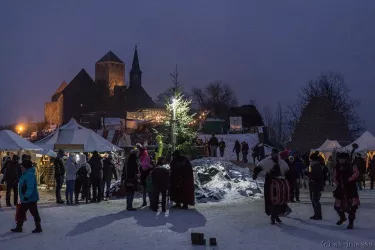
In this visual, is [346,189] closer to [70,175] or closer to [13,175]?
[70,175]

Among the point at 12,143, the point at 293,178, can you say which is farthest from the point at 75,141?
the point at 293,178

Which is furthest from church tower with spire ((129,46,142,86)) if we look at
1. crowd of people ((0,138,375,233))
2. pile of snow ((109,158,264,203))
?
crowd of people ((0,138,375,233))

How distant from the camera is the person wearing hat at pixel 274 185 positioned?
959 centimetres

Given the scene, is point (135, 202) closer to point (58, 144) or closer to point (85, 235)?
point (85, 235)

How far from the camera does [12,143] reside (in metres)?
20.4

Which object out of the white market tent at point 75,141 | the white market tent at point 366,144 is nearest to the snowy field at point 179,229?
the white market tent at point 75,141

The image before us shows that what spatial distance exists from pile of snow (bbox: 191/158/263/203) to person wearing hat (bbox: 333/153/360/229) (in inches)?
230

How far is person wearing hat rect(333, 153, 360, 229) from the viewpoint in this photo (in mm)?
8969

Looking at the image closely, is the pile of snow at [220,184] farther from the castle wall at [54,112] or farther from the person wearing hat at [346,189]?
the castle wall at [54,112]

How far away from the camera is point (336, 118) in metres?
50.2

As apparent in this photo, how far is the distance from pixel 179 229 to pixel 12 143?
1378 cm

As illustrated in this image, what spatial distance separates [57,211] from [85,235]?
12.7 ft

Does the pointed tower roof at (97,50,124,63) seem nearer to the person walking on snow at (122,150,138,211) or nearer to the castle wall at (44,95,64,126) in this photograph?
the castle wall at (44,95,64,126)

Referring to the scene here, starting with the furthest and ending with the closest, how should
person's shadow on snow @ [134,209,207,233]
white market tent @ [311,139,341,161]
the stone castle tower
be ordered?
the stone castle tower, white market tent @ [311,139,341,161], person's shadow on snow @ [134,209,207,233]
